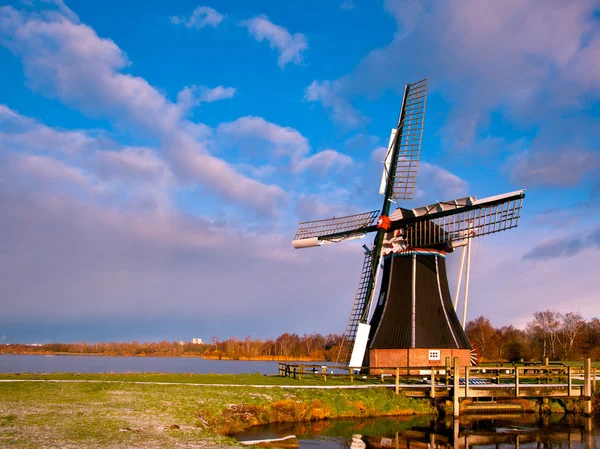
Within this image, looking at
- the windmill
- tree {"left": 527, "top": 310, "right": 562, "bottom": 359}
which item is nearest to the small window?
the windmill

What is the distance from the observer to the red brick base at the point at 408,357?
29.0m

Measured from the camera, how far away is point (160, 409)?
687 inches

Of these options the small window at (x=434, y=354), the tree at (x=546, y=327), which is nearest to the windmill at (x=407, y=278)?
the small window at (x=434, y=354)

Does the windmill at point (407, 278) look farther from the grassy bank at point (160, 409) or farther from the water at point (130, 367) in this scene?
the water at point (130, 367)

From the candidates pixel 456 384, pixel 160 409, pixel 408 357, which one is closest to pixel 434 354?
pixel 408 357

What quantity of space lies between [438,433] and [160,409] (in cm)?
1001

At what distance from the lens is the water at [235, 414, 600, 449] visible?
1819 cm

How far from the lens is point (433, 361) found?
29047 mm

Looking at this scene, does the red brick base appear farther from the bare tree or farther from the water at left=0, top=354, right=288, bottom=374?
the bare tree

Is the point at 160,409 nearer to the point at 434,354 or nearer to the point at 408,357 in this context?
the point at 408,357

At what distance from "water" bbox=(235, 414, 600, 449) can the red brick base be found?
16.4 ft

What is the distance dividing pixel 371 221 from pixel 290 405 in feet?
43.6

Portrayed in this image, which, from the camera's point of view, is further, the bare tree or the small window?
the bare tree

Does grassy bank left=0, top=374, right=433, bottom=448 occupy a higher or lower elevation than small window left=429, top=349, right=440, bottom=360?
lower
